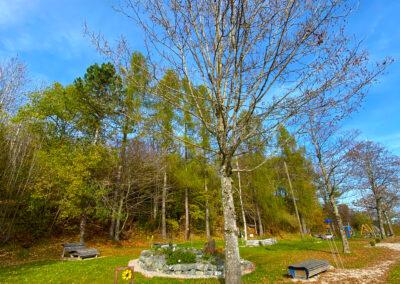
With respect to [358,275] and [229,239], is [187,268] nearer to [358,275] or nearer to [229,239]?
[229,239]

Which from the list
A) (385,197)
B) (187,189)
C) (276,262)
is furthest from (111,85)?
(385,197)

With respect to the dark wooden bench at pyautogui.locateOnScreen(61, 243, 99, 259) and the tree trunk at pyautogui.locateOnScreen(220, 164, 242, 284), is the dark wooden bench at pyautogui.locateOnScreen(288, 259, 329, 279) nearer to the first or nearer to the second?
the tree trunk at pyautogui.locateOnScreen(220, 164, 242, 284)

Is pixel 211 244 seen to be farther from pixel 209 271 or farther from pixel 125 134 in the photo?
pixel 125 134

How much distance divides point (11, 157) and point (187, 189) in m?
11.7

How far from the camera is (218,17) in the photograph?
4188mm

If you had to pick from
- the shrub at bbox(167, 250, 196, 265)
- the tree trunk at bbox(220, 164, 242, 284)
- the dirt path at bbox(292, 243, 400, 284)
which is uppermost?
the tree trunk at bbox(220, 164, 242, 284)

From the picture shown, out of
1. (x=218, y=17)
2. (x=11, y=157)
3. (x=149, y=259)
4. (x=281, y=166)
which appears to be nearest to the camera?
(x=218, y=17)

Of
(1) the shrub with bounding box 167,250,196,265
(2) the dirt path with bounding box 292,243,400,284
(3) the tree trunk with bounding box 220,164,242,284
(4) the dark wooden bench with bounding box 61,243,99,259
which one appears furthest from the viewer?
(4) the dark wooden bench with bounding box 61,243,99,259

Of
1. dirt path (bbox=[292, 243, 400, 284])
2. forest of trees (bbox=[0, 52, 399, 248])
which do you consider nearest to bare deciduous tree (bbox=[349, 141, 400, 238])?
forest of trees (bbox=[0, 52, 399, 248])

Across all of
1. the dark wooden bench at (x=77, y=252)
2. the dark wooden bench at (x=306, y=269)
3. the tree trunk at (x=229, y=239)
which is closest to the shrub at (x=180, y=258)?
the dark wooden bench at (x=306, y=269)

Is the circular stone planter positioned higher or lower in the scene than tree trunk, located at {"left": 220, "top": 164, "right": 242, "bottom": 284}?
lower

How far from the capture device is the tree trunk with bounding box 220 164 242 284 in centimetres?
376

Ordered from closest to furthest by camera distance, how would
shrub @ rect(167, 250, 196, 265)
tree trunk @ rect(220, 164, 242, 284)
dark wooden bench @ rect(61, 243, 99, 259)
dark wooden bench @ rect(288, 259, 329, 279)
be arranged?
tree trunk @ rect(220, 164, 242, 284), dark wooden bench @ rect(288, 259, 329, 279), shrub @ rect(167, 250, 196, 265), dark wooden bench @ rect(61, 243, 99, 259)

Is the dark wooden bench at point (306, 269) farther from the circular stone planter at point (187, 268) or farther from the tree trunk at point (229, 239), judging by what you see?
the tree trunk at point (229, 239)
